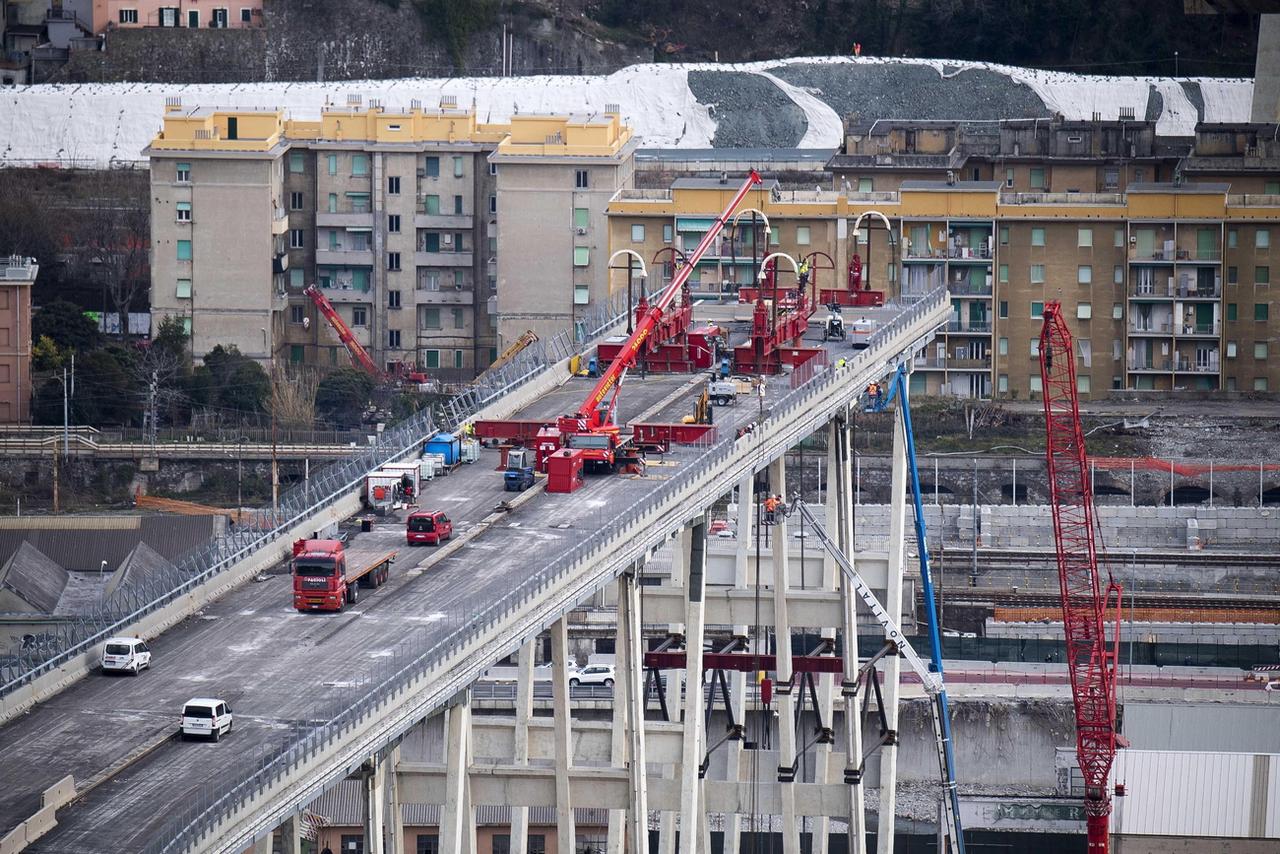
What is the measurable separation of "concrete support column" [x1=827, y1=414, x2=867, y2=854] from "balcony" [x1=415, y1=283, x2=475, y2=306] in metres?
65.0

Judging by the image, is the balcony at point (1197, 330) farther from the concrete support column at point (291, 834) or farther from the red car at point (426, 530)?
the concrete support column at point (291, 834)

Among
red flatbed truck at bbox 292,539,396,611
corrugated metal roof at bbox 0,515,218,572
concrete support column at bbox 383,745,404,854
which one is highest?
red flatbed truck at bbox 292,539,396,611

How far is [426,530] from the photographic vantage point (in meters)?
88.3

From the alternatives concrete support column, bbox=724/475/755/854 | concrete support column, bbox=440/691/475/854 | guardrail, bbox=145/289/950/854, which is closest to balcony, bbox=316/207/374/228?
concrete support column, bbox=724/475/755/854

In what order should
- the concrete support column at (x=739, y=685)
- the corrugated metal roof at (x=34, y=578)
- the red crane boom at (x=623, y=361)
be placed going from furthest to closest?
the corrugated metal roof at (x=34, y=578) < the concrete support column at (x=739, y=685) < the red crane boom at (x=623, y=361)

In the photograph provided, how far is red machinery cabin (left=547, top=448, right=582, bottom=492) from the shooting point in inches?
3669

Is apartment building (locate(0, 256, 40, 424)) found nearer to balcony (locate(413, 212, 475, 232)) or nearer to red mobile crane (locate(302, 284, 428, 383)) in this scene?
red mobile crane (locate(302, 284, 428, 383))

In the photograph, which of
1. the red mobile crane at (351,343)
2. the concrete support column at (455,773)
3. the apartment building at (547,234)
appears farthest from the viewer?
the apartment building at (547,234)

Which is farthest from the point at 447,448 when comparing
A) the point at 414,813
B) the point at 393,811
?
the point at 393,811

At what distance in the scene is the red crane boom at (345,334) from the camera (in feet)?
548

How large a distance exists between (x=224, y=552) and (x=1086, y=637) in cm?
4381

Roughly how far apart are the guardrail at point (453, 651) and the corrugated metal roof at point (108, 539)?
37.9m

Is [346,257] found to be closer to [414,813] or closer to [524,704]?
[414,813]

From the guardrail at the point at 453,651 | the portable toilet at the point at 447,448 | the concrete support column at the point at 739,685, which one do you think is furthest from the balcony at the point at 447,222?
the portable toilet at the point at 447,448
